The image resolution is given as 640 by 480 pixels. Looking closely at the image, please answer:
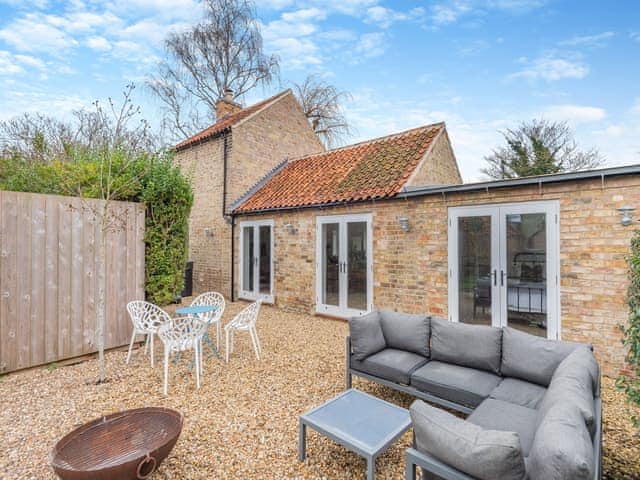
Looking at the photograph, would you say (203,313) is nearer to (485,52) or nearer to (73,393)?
(73,393)

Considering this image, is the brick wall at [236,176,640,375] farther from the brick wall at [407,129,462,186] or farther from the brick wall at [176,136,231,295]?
the brick wall at [176,136,231,295]

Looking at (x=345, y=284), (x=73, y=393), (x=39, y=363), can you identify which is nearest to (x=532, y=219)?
(x=345, y=284)

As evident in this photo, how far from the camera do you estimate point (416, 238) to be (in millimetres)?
6961

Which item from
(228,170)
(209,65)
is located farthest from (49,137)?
(209,65)

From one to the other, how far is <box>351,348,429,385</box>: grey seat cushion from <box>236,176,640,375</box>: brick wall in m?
2.88

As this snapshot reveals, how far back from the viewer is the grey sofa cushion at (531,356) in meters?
3.15

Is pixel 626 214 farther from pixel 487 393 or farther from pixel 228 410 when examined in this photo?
pixel 228 410

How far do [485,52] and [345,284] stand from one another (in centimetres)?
769

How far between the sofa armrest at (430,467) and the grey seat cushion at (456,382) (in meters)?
1.41

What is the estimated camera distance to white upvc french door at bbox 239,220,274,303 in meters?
9.90

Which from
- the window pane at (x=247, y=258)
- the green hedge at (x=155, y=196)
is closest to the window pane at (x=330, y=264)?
the window pane at (x=247, y=258)

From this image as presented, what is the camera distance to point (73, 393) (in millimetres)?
4203

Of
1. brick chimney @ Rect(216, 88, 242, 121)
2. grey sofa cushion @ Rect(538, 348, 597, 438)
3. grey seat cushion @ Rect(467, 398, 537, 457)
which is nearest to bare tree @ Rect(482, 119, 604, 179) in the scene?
brick chimney @ Rect(216, 88, 242, 121)

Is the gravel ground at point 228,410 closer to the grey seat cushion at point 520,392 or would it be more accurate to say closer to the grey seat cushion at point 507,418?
the grey seat cushion at point 520,392
